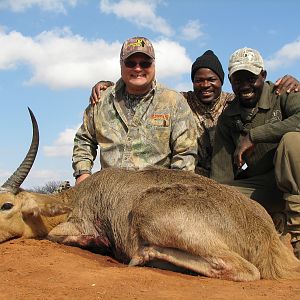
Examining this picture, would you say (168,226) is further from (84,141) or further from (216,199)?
(84,141)

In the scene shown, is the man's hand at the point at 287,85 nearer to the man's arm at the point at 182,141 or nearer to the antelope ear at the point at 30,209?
the man's arm at the point at 182,141

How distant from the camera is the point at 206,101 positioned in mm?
9945

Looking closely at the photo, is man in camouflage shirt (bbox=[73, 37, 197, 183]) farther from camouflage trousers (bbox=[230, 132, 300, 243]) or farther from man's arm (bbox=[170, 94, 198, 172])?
camouflage trousers (bbox=[230, 132, 300, 243])

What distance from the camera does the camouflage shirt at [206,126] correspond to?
982cm

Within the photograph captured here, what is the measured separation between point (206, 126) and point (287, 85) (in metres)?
2.08

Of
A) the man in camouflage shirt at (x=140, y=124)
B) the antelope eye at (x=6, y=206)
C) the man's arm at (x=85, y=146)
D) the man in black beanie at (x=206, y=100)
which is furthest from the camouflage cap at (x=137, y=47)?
the antelope eye at (x=6, y=206)

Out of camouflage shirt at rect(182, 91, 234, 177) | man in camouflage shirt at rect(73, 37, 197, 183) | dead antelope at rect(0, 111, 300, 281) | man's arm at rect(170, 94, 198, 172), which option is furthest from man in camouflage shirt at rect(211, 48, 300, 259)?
dead antelope at rect(0, 111, 300, 281)

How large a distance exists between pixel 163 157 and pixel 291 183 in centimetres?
228

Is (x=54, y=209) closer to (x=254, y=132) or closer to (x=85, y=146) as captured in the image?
(x=85, y=146)

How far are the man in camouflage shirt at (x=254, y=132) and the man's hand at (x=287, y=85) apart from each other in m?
0.09

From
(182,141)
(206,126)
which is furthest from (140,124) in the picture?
(206,126)

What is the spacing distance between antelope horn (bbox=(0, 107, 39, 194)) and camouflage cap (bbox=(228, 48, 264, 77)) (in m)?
3.15

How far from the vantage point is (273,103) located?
8.24 meters

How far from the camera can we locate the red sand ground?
4672 millimetres
